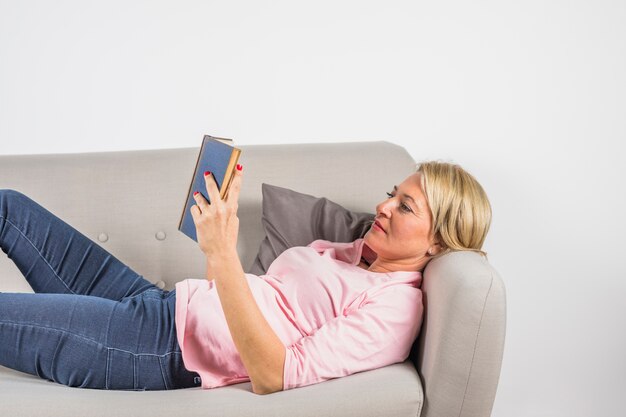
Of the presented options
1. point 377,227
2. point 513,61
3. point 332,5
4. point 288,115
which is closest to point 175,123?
point 288,115

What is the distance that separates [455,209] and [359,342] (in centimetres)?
43

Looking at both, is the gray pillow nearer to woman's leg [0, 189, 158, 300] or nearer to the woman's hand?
woman's leg [0, 189, 158, 300]

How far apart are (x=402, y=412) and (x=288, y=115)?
1.34 metres

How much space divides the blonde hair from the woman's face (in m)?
0.02

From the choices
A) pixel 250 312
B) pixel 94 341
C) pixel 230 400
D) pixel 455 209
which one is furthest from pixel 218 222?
pixel 455 209

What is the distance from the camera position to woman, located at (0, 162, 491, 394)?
1473 millimetres

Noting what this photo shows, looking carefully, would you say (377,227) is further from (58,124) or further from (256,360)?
(58,124)

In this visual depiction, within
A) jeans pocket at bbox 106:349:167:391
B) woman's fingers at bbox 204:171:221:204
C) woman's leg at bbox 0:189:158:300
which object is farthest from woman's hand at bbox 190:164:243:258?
woman's leg at bbox 0:189:158:300

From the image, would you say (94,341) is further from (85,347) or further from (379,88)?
(379,88)

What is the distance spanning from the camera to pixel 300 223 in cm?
215

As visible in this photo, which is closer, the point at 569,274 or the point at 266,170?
the point at 266,170

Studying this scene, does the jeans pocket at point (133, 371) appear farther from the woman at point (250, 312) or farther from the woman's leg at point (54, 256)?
the woman's leg at point (54, 256)

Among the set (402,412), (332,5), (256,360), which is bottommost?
(402,412)

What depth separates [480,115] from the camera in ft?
8.58
